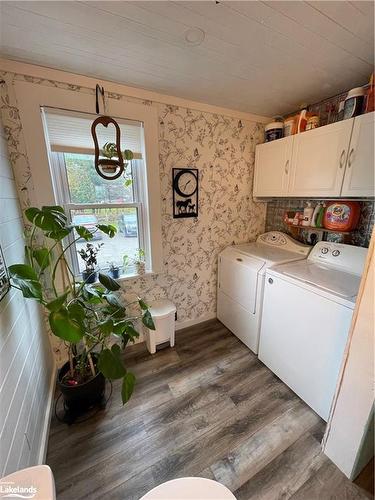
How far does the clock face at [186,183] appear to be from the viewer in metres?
1.98

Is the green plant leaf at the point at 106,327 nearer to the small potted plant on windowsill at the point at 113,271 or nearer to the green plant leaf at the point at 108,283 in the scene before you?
the green plant leaf at the point at 108,283

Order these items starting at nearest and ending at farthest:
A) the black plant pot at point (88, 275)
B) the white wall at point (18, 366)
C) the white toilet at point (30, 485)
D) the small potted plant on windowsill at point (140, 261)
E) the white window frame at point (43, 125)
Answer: the white toilet at point (30, 485) → the white wall at point (18, 366) → the white window frame at point (43, 125) → the black plant pot at point (88, 275) → the small potted plant on windowsill at point (140, 261)

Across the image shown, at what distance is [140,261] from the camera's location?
6.63 feet

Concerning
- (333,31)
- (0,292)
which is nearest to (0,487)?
(0,292)

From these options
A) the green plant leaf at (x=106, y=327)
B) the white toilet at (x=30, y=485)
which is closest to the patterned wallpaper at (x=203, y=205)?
the green plant leaf at (x=106, y=327)

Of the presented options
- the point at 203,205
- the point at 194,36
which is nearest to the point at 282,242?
the point at 203,205

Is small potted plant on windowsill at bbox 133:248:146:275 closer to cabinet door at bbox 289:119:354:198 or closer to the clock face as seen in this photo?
the clock face

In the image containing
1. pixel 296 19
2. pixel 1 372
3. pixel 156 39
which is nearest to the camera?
pixel 1 372

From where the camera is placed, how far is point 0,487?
597 millimetres

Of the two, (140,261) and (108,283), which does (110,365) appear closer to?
(108,283)

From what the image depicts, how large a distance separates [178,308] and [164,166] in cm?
149

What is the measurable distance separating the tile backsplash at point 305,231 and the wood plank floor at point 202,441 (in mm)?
1348

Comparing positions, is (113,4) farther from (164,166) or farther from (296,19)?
(164,166)

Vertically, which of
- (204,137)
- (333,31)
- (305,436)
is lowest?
(305,436)
